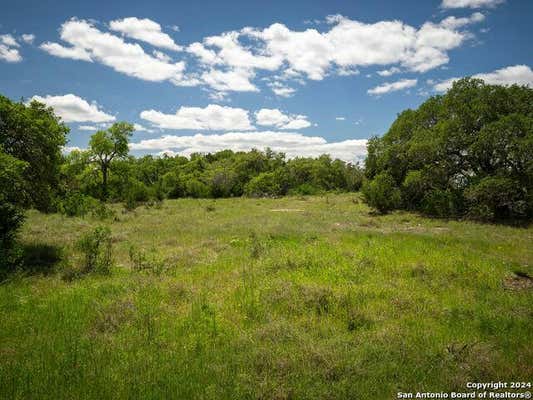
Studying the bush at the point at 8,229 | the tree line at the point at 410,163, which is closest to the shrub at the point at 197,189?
the tree line at the point at 410,163

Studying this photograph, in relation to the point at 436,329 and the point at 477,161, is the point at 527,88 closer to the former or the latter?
the point at 477,161

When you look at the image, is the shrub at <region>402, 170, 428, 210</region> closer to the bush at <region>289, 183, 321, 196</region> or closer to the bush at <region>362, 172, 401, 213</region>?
the bush at <region>362, 172, 401, 213</region>

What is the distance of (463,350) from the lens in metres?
6.53

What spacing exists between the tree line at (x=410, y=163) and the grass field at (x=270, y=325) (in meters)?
3.31

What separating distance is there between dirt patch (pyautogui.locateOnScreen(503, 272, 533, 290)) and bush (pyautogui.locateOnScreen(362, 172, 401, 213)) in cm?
2041

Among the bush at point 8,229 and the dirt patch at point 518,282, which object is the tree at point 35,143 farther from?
the dirt patch at point 518,282

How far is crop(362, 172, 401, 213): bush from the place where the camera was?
31672 millimetres

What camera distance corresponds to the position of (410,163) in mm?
31062

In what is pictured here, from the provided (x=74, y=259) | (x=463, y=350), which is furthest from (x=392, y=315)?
(x=74, y=259)

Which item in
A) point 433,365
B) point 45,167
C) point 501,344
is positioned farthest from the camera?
point 45,167

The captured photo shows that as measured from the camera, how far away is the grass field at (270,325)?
224 inches

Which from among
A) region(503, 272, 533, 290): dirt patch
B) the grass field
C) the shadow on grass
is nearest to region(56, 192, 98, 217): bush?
the shadow on grass

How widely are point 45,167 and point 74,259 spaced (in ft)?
15.3

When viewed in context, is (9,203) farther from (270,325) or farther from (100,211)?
(100,211)
